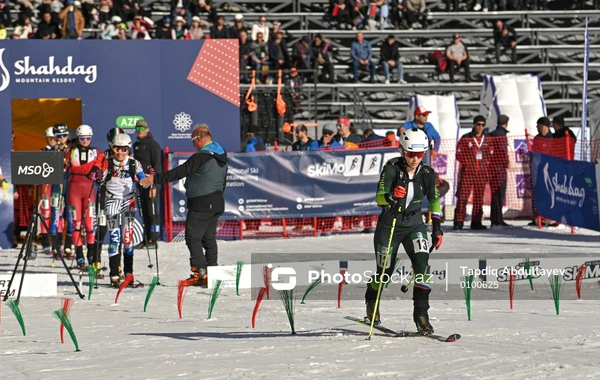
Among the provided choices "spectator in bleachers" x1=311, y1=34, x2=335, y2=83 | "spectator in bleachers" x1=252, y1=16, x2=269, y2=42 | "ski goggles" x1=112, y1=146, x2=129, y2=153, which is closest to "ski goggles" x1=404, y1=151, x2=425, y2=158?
"ski goggles" x1=112, y1=146, x2=129, y2=153

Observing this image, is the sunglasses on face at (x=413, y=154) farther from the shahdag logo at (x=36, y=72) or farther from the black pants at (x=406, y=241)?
the shahdag logo at (x=36, y=72)

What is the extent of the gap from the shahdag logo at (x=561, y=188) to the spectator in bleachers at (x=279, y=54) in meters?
9.72

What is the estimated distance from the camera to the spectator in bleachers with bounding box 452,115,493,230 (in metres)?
19.4

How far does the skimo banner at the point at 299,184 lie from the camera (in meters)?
19.0

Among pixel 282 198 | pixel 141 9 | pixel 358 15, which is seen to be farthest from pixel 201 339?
pixel 358 15

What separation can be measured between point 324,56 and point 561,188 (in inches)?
441

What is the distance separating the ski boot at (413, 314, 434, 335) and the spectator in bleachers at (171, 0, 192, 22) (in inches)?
782

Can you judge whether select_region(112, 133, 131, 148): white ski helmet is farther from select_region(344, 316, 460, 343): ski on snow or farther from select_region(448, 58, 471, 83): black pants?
select_region(448, 58, 471, 83): black pants

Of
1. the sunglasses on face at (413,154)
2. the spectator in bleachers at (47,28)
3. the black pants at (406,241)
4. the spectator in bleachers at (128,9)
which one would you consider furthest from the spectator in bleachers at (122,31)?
the sunglasses on face at (413,154)

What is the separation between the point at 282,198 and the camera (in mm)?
19234

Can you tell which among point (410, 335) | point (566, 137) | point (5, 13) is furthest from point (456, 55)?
point (410, 335)

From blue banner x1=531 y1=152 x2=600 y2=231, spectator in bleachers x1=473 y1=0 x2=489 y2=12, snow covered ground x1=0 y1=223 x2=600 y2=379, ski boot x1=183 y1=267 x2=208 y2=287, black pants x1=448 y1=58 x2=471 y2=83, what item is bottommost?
snow covered ground x1=0 y1=223 x2=600 y2=379

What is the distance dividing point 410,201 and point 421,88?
67.7 ft

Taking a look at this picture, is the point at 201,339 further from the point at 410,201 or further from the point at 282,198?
the point at 282,198
